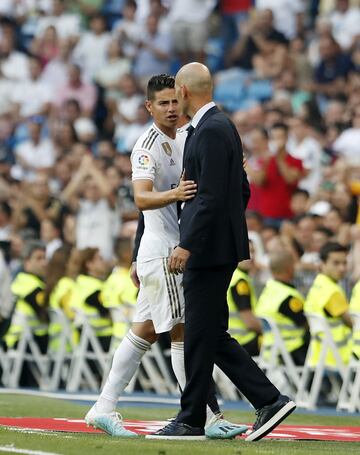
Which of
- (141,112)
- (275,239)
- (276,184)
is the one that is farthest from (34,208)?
(275,239)

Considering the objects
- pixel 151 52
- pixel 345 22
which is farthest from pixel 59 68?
pixel 345 22

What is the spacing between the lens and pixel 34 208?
70.5 feet

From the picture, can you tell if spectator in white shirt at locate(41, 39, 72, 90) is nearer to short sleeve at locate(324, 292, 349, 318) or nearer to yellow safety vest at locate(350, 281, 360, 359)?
short sleeve at locate(324, 292, 349, 318)

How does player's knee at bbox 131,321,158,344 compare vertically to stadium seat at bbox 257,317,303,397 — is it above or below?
above

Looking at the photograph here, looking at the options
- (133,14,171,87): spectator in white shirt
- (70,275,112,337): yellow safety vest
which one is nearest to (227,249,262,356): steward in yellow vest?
(70,275,112,337): yellow safety vest

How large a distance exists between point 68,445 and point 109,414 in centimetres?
131

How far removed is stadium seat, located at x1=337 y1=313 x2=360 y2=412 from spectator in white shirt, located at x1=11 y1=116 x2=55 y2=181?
9530 millimetres

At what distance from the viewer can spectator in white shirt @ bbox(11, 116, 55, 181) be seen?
23594 millimetres

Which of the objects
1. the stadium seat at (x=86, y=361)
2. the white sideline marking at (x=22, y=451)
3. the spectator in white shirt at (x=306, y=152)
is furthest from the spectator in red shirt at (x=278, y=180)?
the white sideline marking at (x=22, y=451)

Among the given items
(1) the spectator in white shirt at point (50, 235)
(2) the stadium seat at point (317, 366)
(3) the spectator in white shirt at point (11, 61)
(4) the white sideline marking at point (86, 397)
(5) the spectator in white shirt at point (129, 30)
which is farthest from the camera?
(3) the spectator in white shirt at point (11, 61)

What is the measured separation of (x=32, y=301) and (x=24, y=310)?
5.9 inches

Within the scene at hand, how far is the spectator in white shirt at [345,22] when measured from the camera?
23.2 meters

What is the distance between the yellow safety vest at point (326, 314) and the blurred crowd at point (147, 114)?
72 centimetres

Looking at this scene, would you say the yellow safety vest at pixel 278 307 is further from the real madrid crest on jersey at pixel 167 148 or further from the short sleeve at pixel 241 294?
the real madrid crest on jersey at pixel 167 148
